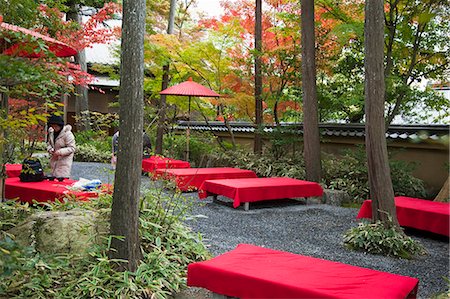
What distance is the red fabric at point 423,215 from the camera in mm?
6285

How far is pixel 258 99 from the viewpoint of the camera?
40.5ft

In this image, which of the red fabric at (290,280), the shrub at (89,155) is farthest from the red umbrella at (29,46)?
the shrub at (89,155)

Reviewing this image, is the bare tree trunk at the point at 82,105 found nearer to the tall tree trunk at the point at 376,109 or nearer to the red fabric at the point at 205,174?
the red fabric at the point at 205,174

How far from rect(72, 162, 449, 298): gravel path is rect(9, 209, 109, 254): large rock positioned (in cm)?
76

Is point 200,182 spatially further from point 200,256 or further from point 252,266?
point 252,266

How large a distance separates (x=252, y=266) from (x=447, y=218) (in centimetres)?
389

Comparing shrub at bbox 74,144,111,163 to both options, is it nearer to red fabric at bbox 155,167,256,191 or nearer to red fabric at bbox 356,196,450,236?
red fabric at bbox 155,167,256,191

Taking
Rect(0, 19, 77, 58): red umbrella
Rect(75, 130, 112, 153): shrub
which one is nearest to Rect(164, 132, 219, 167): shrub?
Rect(75, 130, 112, 153): shrub

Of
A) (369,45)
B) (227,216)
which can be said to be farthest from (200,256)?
(369,45)

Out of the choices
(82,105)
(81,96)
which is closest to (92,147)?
(81,96)

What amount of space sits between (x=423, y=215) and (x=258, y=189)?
2.88 meters

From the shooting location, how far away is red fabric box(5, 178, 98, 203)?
5.96 m

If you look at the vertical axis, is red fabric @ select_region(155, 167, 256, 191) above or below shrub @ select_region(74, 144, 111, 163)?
below

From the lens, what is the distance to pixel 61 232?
4199mm
